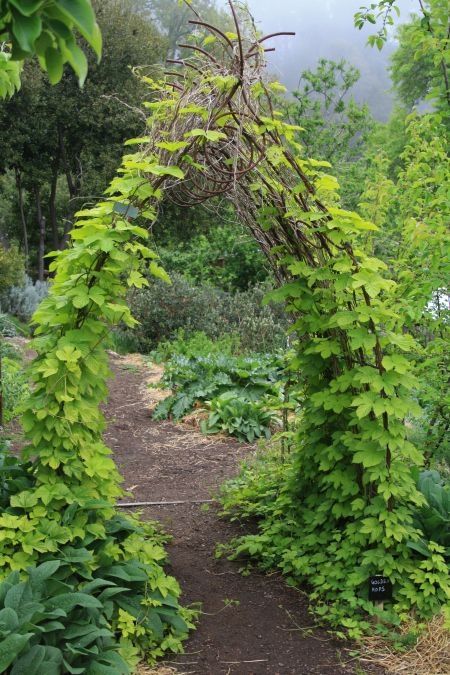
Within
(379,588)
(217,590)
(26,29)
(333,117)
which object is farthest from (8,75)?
(333,117)

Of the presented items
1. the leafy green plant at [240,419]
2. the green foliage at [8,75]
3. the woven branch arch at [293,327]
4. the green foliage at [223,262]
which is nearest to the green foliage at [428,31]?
the woven branch arch at [293,327]

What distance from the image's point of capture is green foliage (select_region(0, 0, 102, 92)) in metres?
1.16

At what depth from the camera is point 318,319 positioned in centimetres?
387

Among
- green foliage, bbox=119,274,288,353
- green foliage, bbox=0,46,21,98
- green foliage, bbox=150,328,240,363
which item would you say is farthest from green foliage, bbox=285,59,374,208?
green foliage, bbox=0,46,21,98

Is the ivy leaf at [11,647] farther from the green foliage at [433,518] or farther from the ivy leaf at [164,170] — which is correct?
the green foliage at [433,518]

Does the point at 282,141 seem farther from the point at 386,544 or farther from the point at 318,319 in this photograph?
the point at 386,544

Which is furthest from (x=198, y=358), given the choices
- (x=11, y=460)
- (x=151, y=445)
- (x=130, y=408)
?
(x=11, y=460)

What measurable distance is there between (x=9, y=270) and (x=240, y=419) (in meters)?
7.13

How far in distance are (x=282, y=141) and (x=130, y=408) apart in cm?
534

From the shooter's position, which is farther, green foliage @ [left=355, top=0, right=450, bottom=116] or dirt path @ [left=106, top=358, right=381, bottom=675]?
green foliage @ [left=355, top=0, right=450, bottom=116]

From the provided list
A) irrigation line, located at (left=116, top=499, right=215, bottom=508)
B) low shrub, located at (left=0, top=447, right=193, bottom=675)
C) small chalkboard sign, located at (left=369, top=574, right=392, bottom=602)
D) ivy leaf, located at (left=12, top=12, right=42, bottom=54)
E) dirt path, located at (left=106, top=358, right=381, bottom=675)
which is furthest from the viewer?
irrigation line, located at (left=116, top=499, right=215, bottom=508)

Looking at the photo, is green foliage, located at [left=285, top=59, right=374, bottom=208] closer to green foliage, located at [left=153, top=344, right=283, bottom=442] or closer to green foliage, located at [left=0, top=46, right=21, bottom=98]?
green foliage, located at [left=153, top=344, right=283, bottom=442]

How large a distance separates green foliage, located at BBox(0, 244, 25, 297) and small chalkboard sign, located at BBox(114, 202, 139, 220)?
31.6 ft

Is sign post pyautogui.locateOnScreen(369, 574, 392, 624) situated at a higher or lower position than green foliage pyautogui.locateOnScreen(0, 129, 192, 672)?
lower
